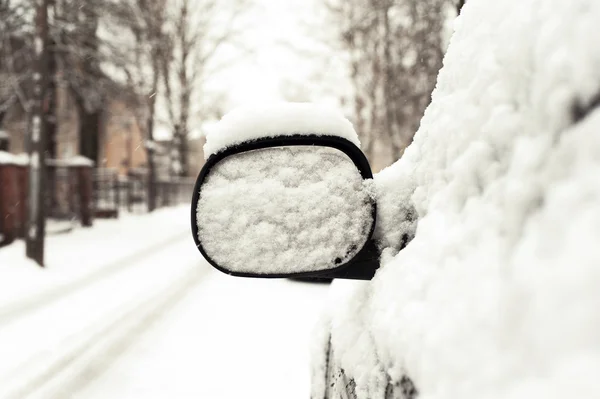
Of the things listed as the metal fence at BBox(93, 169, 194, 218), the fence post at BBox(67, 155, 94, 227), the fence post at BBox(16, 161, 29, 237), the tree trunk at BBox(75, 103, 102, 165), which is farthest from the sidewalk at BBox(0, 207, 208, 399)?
the tree trunk at BBox(75, 103, 102, 165)

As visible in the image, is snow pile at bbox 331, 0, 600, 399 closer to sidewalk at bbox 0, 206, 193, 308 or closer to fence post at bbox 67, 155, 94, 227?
sidewalk at bbox 0, 206, 193, 308

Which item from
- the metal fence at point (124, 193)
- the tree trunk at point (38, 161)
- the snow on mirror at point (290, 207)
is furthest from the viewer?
the metal fence at point (124, 193)

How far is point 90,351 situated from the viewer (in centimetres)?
461

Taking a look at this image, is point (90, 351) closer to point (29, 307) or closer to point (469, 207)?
point (29, 307)

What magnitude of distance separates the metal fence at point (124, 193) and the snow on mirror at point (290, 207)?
49.9 feet

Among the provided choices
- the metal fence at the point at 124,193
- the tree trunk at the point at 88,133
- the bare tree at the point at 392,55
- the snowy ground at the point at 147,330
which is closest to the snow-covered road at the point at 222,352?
the snowy ground at the point at 147,330

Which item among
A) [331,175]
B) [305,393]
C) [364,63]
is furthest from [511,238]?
[364,63]

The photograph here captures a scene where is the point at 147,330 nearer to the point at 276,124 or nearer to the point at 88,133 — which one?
the point at 276,124

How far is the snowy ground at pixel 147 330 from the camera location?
397cm

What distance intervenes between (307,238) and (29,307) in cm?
575

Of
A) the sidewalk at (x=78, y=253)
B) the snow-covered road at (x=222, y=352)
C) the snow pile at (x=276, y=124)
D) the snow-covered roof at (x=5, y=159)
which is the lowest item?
the snow-covered road at (x=222, y=352)

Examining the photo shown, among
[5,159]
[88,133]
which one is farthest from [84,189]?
[88,133]

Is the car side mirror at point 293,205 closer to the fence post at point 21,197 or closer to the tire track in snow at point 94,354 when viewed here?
the tire track in snow at point 94,354

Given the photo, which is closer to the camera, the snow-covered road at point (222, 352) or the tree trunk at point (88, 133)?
the snow-covered road at point (222, 352)
